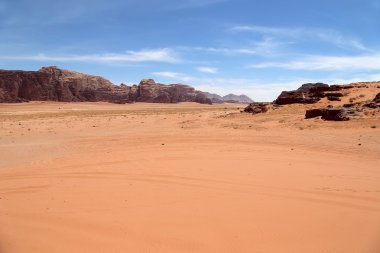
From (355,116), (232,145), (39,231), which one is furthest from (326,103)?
(39,231)

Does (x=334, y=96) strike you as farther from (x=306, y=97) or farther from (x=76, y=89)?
(x=76, y=89)

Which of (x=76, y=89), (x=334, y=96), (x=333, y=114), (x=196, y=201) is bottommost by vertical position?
(x=196, y=201)

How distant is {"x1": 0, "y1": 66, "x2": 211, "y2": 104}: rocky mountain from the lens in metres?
95.1

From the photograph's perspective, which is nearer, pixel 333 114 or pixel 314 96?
pixel 333 114

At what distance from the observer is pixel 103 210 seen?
4605 mm

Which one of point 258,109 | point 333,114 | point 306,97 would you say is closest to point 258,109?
point 258,109

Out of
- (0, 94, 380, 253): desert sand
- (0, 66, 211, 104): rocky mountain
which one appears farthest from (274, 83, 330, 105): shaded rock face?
(0, 66, 211, 104): rocky mountain

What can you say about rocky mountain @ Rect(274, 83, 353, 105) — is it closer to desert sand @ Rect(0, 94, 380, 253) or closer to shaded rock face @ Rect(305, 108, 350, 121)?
shaded rock face @ Rect(305, 108, 350, 121)

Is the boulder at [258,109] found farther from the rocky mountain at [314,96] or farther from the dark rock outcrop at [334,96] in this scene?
the dark rock outcrop at [334,96]

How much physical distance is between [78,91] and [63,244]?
109389 millimetres

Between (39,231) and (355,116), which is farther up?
(355,116)

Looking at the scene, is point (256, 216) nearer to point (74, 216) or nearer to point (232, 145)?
point (74, 216)

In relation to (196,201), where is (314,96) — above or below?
above

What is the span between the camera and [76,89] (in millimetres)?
106000
